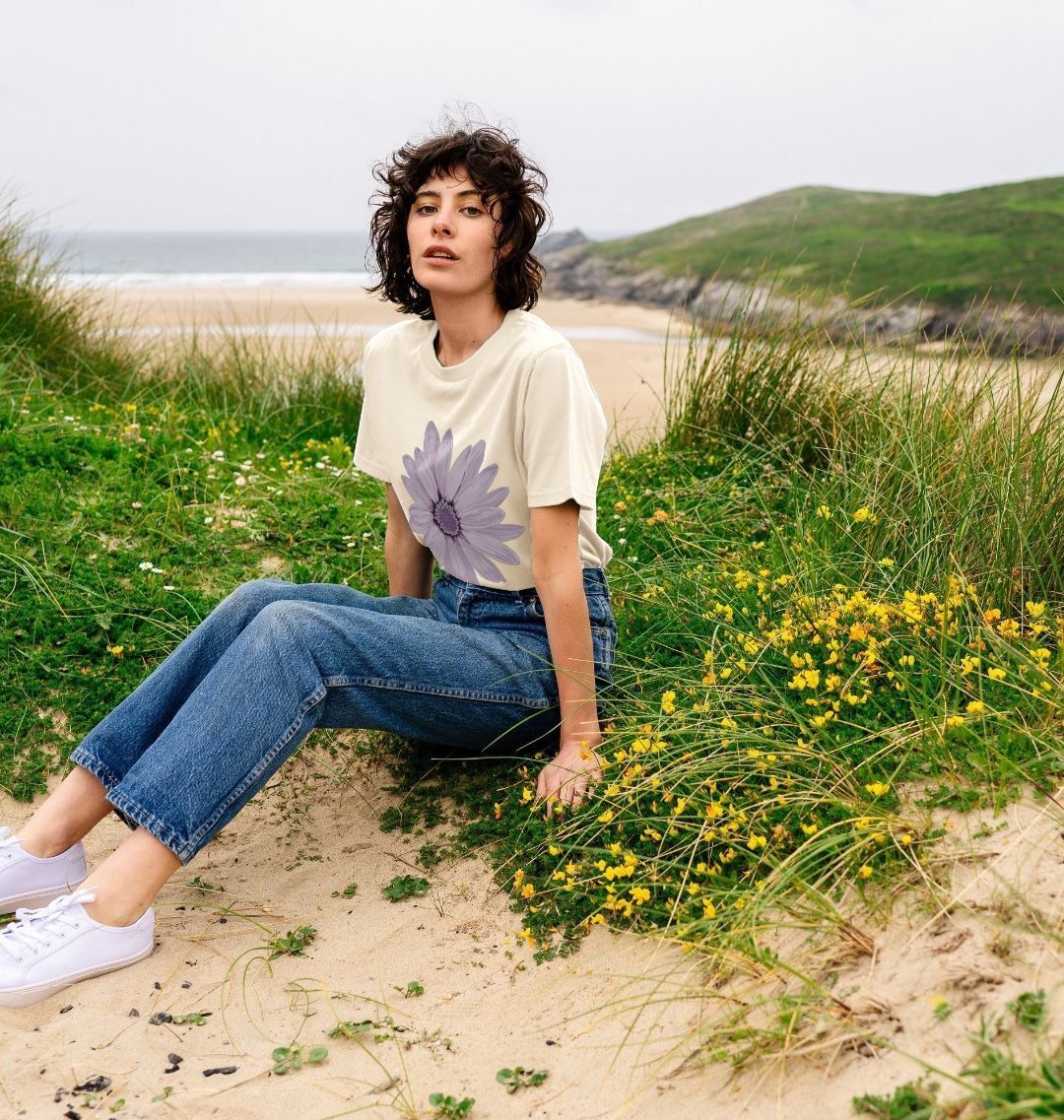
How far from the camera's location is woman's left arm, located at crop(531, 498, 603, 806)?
2566mm

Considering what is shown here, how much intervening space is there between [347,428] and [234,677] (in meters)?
4.18

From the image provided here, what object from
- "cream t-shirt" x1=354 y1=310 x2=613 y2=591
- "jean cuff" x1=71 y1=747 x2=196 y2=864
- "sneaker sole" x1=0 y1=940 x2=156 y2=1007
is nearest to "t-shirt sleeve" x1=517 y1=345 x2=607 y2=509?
"cream t-shirt" x1=354 y1=310 x2=613 y2=591

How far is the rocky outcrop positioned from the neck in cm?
108

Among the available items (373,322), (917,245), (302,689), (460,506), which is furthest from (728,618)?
(917,245)

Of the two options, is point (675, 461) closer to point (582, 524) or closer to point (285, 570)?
point (285, 570)


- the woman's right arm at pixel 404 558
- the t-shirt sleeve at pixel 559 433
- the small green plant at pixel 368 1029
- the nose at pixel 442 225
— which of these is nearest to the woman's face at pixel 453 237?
the nose at pixel 442 225

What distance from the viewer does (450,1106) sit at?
1969 millimetres

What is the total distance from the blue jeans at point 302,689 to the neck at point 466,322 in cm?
59

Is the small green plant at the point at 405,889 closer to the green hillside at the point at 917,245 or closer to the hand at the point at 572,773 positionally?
the hand at the point at 572,773

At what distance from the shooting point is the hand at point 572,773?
260 centimetres

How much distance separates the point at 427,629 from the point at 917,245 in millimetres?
30650

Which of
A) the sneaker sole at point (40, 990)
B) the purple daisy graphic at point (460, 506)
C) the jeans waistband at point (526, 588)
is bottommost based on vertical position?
the sneaker sole at point (40, 990)

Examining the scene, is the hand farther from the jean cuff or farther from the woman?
the jean cuff

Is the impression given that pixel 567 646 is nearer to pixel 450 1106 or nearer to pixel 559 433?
pixel 559 433
